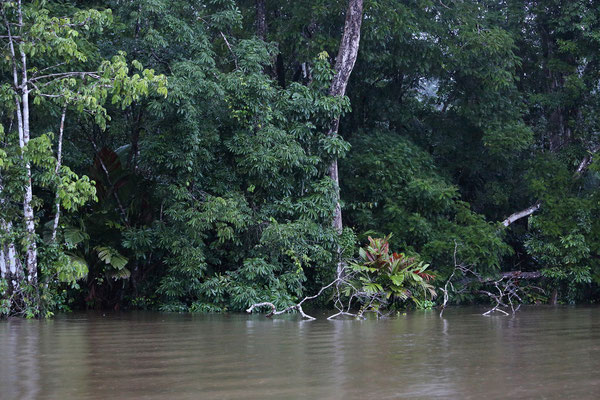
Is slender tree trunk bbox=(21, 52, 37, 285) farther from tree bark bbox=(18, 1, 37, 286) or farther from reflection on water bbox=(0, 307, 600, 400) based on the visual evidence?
reflection on water bbox=(0, 307, 600, 400)

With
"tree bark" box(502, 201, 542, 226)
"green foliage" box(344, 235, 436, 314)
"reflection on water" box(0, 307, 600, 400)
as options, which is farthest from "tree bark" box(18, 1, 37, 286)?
"tree bark" box(502, 201, 542, 226)

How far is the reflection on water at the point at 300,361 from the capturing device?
436cm

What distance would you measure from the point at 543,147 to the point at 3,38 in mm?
14018

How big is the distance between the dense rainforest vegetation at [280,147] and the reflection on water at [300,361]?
11.3 ft

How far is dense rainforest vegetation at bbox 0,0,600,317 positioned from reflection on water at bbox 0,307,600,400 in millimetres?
3439

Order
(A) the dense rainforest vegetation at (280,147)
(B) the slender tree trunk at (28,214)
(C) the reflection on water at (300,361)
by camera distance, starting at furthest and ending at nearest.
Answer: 1. (A) the dense rainforest vegetation at (280,147)
2. (B) the slender tree trunk at (28,214)
3. (C) the reflection on water at (300,361)

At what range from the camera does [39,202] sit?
11547 mm

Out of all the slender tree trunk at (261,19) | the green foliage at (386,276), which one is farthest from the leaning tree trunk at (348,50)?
the slender tree trunk at (261,19)

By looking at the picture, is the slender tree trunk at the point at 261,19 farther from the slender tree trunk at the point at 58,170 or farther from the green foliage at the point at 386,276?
the slender tree trunk at the point at 58,170

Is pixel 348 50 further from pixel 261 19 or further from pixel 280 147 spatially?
pixel 280 147

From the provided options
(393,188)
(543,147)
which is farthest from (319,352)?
(543,147)

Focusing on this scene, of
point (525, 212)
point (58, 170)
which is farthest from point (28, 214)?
point (525, 212)

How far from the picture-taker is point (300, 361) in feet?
18.6

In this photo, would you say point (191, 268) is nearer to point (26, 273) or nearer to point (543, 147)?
point (26, 273)
